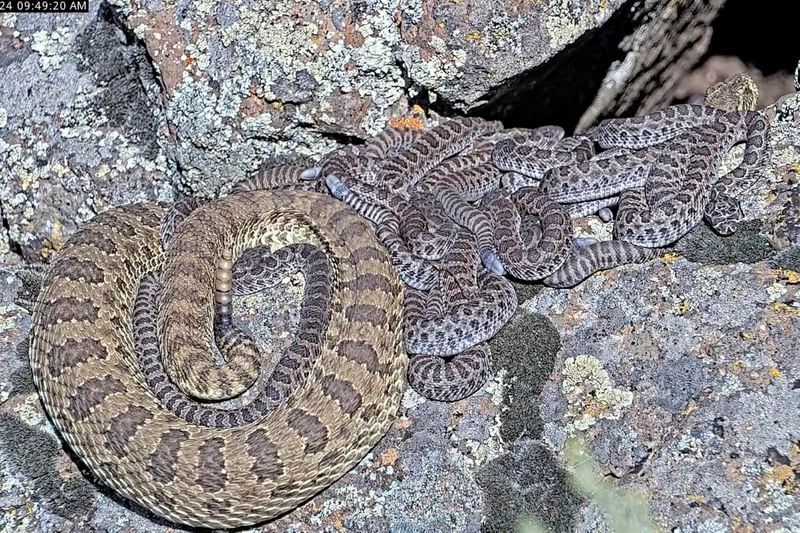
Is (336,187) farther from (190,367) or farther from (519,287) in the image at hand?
(190,367)

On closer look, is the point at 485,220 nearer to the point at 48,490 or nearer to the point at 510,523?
the point at 510,523

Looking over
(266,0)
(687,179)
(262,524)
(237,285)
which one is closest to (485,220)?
(687,179)

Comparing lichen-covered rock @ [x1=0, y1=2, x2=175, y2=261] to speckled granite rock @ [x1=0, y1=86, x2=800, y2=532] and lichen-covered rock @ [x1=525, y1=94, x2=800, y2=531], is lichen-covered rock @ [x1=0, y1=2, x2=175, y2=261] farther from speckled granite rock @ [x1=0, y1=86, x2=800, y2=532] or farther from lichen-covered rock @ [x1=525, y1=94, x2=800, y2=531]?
lichen-covered rock @ [x1=525, y1=94, x2=800, y2=531]

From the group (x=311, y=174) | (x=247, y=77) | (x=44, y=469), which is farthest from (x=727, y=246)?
(x=44, y=469)

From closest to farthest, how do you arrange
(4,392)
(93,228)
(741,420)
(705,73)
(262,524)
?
(741,420)
(262,524)
(4,392)
(93,228)
(705,73)

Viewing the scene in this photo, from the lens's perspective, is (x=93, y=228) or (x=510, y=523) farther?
(x=93, y=228)

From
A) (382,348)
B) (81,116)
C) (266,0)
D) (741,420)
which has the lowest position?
(741,420)
